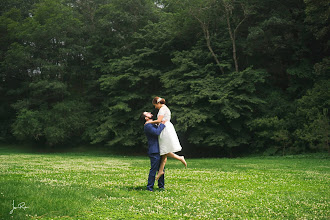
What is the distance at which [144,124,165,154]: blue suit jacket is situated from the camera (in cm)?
892

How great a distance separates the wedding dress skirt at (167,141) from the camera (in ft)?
29.7

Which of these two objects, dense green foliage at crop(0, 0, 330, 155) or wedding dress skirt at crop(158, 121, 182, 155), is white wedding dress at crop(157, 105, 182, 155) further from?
dense green foliage at crop(0, 0, 330, 155)

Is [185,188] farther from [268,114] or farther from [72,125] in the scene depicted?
[72,125]

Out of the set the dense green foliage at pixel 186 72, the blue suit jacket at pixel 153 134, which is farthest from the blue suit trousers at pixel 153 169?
the dense green foliage at pixel 186 72

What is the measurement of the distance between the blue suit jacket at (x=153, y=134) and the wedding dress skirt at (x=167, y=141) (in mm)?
158

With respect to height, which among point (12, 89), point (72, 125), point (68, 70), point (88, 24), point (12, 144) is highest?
point (88, 24)

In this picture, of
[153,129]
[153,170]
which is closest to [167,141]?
[153,129]

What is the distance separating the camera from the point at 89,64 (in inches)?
1953

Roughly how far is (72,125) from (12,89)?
15.8 metres

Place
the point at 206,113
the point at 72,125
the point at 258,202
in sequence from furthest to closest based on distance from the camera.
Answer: the point at 72,125
the point at 206,113
the point at 258,202

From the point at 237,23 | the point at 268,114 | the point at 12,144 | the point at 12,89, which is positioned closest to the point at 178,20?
the point at 237,23

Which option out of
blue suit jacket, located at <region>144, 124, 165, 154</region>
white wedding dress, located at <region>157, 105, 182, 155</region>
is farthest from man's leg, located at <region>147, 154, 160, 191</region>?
white wedding dress, located at <region>157, 105, 182, 155</region>

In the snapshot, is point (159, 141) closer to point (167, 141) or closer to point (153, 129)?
point (167, 141)

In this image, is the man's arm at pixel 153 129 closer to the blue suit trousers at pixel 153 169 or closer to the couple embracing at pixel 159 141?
the couple embracing at pixel 159 141
